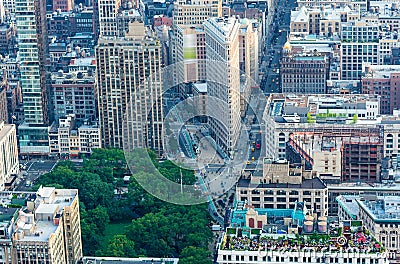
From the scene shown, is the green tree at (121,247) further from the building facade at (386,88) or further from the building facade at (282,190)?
the building facade at (386,88)

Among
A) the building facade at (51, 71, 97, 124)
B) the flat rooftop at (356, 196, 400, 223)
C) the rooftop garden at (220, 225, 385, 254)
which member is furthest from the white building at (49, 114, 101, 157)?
the rooftop garden at (220, 225, 385, 254)

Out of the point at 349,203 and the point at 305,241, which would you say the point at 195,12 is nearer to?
the point at 349,203

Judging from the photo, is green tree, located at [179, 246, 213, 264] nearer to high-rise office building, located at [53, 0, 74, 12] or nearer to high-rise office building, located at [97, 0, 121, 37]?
high-rise office building, located at [97, 0, 121, 37]

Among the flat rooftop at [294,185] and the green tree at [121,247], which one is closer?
the flat rooftop at [294,185]

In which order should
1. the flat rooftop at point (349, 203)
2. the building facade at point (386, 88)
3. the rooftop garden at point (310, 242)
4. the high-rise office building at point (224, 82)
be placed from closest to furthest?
1. the rooftop garden at point (310, 242)
2. the flat rooftop at point (349, 203)
3. the high-rise office building at point (224, 82)
4. the building facade at point (386, 88)

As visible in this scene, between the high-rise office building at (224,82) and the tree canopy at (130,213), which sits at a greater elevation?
the high-rise office building at (224,82)

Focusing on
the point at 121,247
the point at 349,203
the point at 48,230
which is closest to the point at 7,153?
the point at 121,247

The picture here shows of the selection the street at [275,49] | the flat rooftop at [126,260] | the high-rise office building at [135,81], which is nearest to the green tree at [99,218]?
the flat rooftop at [126,260]
